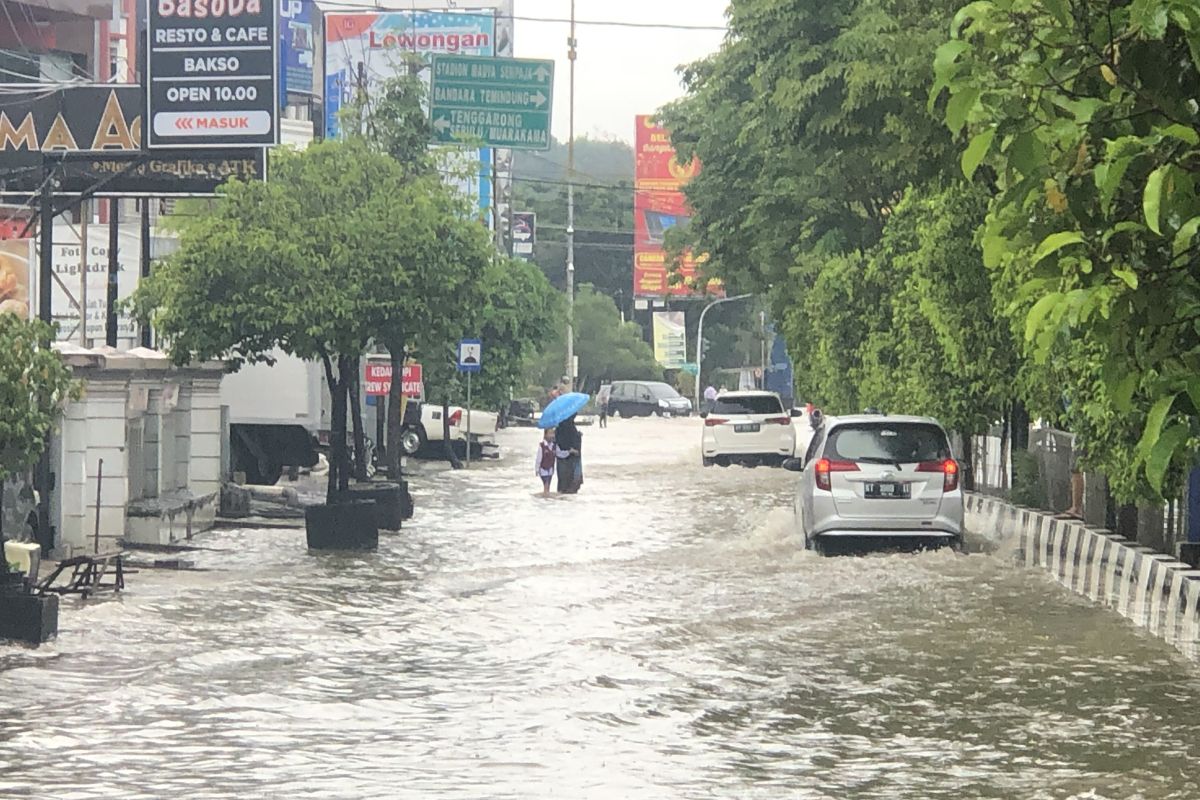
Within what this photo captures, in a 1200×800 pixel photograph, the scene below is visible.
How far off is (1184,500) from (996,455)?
14.2 metres

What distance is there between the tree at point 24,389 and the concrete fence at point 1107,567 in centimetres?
838

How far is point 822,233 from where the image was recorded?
103 feet

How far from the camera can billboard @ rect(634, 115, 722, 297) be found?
95.9m

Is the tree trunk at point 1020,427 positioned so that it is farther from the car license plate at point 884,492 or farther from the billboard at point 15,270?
the billboard at point 15,270

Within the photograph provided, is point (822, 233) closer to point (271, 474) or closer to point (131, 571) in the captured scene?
point (271, 474)

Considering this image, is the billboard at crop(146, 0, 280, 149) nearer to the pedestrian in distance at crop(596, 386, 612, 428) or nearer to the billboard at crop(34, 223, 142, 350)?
the billboard at crop(34, 223, 142, 350)

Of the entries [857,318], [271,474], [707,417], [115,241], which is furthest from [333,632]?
[707,417]

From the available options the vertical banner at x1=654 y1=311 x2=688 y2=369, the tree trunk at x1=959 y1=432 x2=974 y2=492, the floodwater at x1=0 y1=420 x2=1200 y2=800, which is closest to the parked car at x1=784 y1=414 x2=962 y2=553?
the floodwater at x1=0 y1=420 x2=1200 y2=800

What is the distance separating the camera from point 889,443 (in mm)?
20875

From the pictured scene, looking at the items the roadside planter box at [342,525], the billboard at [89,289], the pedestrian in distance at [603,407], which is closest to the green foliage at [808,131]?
the roadside planter box at [342,525]

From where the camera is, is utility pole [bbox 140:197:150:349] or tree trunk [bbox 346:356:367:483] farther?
utility pole [bbox 140:197:150:349]

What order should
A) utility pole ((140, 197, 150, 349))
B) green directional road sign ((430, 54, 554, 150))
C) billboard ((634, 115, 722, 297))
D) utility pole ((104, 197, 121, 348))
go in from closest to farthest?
utility pole ((104, 197, 121, 348)) < utility pole ((140, 197, 150, 349)) < green directional road sign ((430, 54, 554, 150)) < billboard ((634, 115, 722, 297))

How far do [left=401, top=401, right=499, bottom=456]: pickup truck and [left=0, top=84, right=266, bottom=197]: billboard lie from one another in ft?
43.6

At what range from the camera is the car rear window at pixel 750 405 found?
44.9 meters
